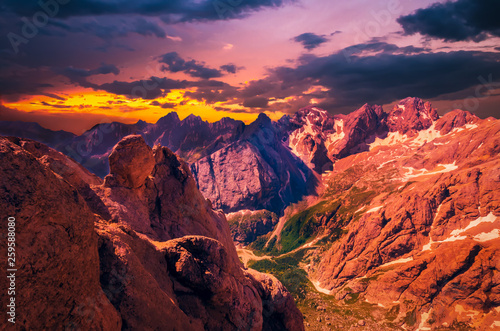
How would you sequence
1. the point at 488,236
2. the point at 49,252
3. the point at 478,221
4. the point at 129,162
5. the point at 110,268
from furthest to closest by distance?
the point at 478,221 → the point at 488,236 → the point at 129,162 → the point at 110,268 → the point at 49,252

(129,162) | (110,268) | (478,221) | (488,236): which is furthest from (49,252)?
(478,221)

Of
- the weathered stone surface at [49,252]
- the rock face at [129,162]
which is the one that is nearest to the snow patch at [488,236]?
the rock face at [129,162]

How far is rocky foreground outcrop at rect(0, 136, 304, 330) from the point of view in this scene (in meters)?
17.5

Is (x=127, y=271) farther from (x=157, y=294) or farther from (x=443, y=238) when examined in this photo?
(x=443, y=238)

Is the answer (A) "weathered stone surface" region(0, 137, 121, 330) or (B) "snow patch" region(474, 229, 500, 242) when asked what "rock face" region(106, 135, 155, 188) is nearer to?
(A) "weathered stone surface" region(0, 137, 121, 330)

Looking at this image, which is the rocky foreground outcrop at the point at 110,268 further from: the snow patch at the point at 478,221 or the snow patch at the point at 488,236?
the snow patch at the point at 478,221

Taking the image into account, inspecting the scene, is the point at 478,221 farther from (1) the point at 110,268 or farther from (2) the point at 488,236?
(1) the point at 110,268

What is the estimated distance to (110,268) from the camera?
24625 millimetres

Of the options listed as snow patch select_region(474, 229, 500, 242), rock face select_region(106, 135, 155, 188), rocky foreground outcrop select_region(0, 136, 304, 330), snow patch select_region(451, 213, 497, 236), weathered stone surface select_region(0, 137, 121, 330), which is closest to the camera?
weathered stone surface select_region(0, 137, 121, 330)

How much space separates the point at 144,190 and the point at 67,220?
4082 centimetres

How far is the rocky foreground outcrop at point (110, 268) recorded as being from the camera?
1755 cm

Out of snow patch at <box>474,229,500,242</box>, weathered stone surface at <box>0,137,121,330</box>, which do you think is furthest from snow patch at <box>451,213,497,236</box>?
weathered stone surface at <box>0,137,121,330</box>

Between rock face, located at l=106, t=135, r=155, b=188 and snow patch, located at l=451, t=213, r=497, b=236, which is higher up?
rock face, located at l=106, t=135, r=155, b=188

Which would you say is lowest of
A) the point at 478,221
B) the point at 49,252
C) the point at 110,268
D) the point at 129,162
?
the point at 478,221
